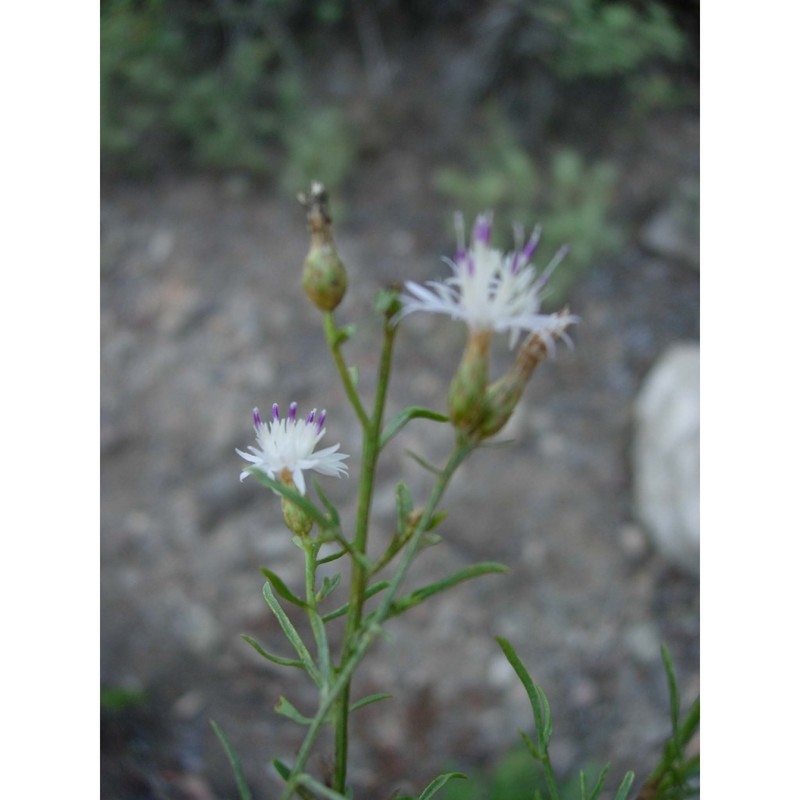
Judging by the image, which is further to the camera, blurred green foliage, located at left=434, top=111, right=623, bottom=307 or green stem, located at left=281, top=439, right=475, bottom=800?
blurred green foliage, located at left=434, top=111, right=623, bottom=307

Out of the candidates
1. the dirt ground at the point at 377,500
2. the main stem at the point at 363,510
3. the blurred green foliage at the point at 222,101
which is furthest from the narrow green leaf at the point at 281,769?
the blurred green foliage at the point at 222,101

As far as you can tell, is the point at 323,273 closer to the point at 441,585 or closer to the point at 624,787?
the point at 441,585

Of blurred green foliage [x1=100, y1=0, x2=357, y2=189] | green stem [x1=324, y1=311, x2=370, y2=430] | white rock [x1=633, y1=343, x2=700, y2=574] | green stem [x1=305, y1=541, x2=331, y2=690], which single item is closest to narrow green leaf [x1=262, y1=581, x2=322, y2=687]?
green stem [x1=305, y1=541, x2=331, y2=690]

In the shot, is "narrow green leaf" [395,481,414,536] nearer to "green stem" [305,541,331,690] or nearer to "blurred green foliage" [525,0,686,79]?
"green stem" [305,541,331,690]

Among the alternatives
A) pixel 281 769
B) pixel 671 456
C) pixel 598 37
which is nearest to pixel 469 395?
pixel 281 769
